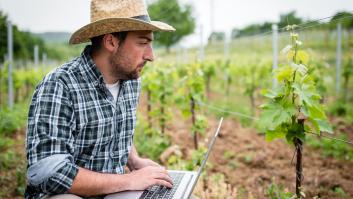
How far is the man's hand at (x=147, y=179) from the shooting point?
2.34 m

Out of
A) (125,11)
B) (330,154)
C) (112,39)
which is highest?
(125,11)

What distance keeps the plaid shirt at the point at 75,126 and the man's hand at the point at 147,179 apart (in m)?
0.35

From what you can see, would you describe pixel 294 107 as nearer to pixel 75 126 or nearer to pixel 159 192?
pixel 159 192

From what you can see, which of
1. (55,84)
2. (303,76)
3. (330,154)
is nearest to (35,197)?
(55,84)

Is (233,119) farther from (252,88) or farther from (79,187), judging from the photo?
(79,187)

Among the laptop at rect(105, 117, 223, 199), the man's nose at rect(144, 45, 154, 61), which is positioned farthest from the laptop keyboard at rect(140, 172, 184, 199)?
the man's nose at rect(144, 45, 154, 61)

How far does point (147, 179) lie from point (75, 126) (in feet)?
1.88

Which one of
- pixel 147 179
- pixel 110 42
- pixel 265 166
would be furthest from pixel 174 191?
pixel 265 166

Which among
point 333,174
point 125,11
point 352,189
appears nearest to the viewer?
point 125,11

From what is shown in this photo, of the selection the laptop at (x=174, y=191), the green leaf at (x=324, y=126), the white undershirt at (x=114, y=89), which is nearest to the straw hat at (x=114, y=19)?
the white undershirt at (x=114, y=89)

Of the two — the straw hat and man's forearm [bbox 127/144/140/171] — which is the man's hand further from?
the straw hat

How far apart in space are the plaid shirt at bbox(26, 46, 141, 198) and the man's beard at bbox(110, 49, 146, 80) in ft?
0.41

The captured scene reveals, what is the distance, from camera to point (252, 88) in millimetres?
10070

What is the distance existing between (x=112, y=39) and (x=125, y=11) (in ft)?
0.74
